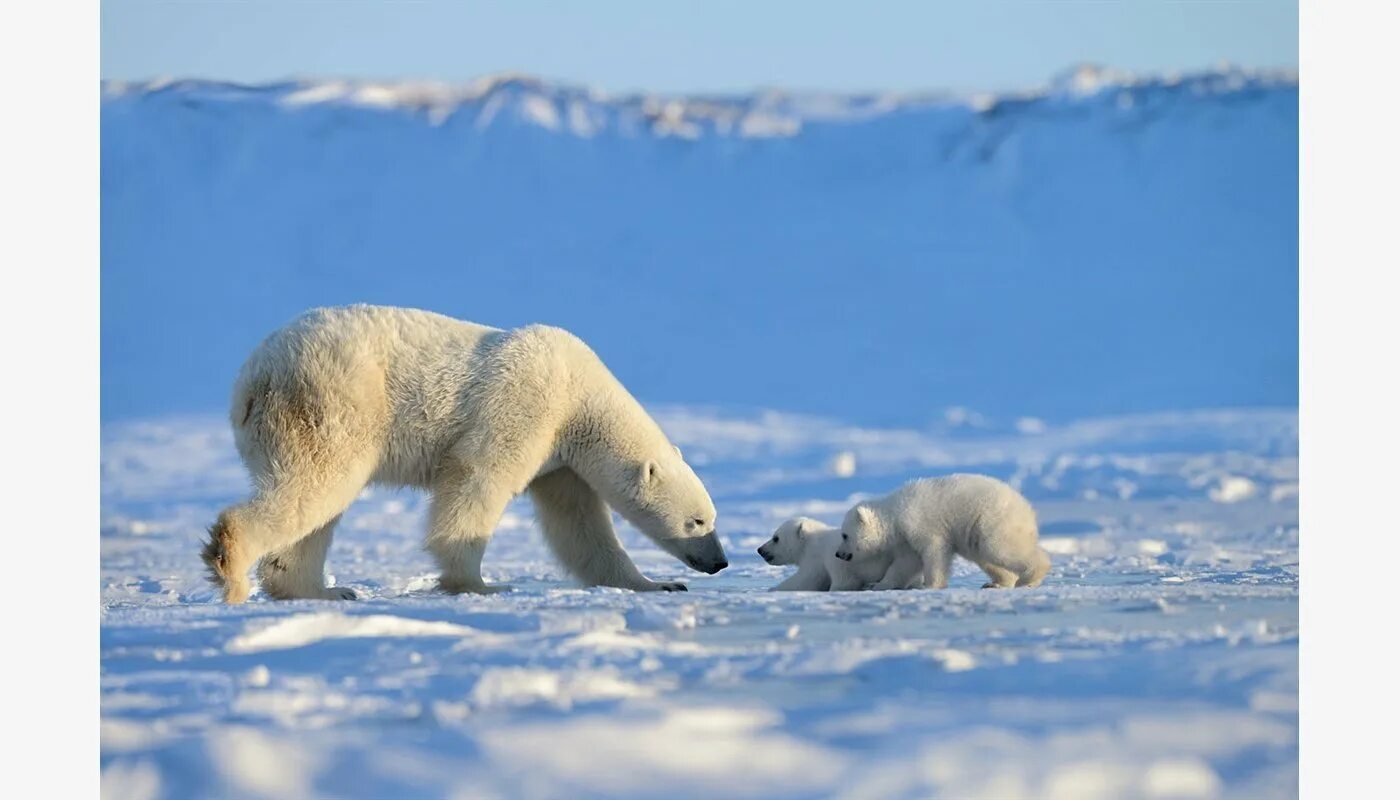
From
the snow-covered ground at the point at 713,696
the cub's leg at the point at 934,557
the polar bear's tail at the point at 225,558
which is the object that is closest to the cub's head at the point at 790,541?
the cub's leg at the point at 934,557

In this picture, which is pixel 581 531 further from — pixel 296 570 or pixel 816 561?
pixel 296 570

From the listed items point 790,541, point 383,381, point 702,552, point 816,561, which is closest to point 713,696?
point 383,381

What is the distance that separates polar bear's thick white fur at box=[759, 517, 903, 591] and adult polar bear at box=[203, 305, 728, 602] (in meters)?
0.45

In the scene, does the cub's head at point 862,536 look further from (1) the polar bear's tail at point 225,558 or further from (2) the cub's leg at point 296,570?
(1) the polar bear's tail at point 225,558

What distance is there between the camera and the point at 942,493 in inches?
253

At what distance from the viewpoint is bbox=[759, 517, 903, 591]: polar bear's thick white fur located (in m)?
6.54

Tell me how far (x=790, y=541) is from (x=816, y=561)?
0.68 feet

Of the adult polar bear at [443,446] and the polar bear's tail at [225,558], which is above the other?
the adult polar bear at [443,446]

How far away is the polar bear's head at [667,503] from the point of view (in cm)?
632

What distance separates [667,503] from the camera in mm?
6395

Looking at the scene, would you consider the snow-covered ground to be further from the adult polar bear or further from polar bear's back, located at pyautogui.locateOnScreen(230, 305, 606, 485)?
polar bear's back, located at pyautogui.locateOnScreen(230, 305, 606, 485)
